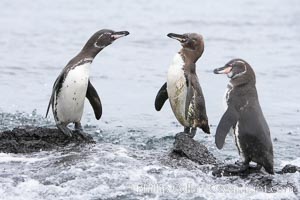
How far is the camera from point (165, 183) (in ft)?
21.3

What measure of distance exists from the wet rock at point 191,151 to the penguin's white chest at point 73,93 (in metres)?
1.16

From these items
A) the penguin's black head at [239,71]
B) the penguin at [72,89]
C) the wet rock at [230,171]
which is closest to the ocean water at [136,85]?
the wet rock at [230,171]

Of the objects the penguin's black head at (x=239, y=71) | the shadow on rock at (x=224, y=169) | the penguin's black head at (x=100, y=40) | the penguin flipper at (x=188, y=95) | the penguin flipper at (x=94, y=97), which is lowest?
the shadow on rock at (x=224, y=169)

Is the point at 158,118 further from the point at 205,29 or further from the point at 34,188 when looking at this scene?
the point at 205,29

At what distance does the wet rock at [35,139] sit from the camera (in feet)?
24.7

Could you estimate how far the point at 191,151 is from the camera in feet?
24.4

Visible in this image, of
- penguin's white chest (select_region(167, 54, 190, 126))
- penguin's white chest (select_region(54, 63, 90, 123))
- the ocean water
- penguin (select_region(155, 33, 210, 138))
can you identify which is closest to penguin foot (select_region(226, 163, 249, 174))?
the ocean water

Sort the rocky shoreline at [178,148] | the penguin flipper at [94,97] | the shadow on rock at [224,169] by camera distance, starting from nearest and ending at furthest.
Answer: the shadow on rock at [224,169] → the rocky shoreline at [178,148] → the penguin flipper at [94,97]

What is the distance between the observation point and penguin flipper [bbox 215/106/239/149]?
680 centimetres

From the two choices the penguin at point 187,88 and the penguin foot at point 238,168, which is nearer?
the penguin foot at point 238,168

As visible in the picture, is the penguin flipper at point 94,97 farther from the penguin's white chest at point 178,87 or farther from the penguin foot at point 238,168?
the penguin foot at point 238,168

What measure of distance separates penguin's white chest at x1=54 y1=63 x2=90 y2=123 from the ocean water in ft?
1.83

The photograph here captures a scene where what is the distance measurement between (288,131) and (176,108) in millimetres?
2471

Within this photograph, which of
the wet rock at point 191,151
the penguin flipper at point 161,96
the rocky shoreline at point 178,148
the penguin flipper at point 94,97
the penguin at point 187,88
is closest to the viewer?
the rocky shoreline at point 178,148
